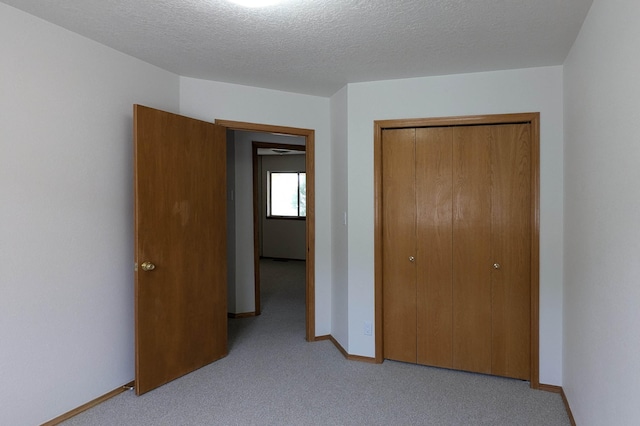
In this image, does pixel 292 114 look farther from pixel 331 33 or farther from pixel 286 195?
pixel 286 195

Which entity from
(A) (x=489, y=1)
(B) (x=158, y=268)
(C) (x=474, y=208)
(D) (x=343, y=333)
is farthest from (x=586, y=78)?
(B) (x=158, y=268)

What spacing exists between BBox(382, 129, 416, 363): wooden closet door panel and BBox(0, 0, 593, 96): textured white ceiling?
2.00ft

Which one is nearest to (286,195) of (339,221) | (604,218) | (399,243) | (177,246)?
(339,221)

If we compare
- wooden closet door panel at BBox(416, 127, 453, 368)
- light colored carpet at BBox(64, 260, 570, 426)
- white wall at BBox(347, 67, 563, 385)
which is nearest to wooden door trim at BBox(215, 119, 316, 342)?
light colored carpet at BBox(64, 260, 570, 426)

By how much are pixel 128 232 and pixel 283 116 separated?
164 cm

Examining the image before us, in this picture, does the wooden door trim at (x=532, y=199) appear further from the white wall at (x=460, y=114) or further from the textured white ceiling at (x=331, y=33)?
the textured white ceiling at (x=331, y=33)

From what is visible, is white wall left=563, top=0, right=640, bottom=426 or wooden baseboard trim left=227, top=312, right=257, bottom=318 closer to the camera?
white wall left=563, top=0, right=640, bottom=426

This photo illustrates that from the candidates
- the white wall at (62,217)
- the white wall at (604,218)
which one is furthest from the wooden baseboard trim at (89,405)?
the white wall at (604,218)

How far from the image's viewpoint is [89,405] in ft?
7.90

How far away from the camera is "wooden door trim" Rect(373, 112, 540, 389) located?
270cm

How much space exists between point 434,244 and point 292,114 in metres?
1.72

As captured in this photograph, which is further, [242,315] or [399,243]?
[242,315]

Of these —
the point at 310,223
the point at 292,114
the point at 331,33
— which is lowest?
the point at 310,223

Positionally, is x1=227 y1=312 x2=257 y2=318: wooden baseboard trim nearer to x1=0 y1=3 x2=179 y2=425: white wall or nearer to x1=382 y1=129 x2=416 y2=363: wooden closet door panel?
x1=0 y1=3 x2=179 y2=425: white wall
